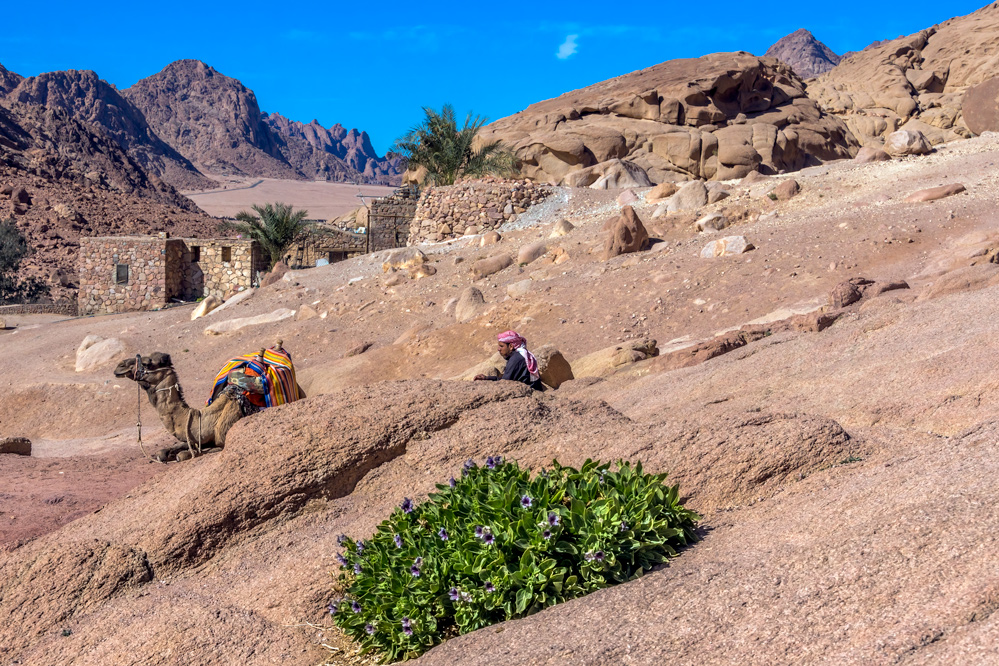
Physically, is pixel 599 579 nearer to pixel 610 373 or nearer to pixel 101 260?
pixel 610 373

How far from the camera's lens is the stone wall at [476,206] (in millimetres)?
22141

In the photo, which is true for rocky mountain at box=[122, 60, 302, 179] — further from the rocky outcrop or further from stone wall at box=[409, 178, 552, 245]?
stone wall at box=[409, 178, 552, 245]

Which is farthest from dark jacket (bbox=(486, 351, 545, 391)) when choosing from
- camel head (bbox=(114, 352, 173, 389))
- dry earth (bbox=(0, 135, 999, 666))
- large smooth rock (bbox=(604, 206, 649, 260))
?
large smooth rock (bbox=(604, 206, 649, 260))

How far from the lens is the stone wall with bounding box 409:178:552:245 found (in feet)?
72.6

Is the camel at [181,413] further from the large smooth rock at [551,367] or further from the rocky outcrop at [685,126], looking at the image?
the rocky outcrop at [685,126]

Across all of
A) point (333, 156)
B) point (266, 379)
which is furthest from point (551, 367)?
point (333, 156)

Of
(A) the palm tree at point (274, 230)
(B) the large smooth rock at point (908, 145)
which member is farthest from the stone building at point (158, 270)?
(B) the large smooth rock at point (908, 145)

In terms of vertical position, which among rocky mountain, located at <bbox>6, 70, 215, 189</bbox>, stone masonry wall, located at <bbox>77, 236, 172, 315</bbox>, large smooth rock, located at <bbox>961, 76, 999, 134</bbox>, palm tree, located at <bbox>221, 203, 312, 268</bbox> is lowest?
stone masonry wall, located at <bbox>77, 236, 172, 315</bbox>

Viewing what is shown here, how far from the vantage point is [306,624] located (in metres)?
3.94

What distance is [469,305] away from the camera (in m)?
14.9

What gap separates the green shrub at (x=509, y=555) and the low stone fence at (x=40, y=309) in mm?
26482

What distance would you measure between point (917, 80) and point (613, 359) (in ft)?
113

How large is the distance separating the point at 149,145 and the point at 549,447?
128 meters

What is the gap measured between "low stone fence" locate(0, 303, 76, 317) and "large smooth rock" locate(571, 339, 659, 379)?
21.9 meters
